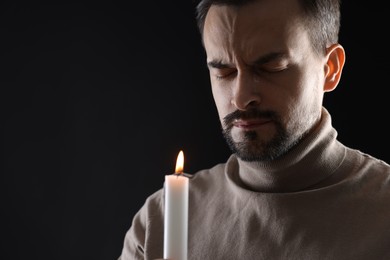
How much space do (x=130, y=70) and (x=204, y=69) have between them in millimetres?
312

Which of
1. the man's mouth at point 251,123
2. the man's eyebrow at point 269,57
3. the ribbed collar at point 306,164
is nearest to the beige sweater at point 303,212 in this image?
the ribbed collar at point 306,164

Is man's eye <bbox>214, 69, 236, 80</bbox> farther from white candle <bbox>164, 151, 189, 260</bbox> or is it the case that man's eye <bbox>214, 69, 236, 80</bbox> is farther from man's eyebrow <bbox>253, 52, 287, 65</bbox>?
white candle <bbox>164, 151, 189, 260</bbox>

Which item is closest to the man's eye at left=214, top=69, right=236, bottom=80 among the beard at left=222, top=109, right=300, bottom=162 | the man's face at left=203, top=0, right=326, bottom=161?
the man's face at left=203, top=0, right=326, bottom=161

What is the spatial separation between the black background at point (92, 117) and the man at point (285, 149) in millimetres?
786

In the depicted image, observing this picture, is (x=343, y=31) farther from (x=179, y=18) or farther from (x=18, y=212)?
(x=18, y=212)

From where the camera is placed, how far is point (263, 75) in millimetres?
1730

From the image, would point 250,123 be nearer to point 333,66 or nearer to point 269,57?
point 269,57

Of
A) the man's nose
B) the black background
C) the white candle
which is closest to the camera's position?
the white candle

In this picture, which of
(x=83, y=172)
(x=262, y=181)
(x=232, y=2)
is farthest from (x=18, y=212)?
(x=232, y=2)

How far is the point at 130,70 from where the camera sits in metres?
2.70

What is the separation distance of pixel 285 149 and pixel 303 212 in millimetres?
184

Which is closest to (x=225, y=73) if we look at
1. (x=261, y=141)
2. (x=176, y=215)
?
(x=261, y=141)

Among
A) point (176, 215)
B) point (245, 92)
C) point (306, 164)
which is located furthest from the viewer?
point (306, 164)

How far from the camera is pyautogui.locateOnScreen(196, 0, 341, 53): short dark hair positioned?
1.80m
